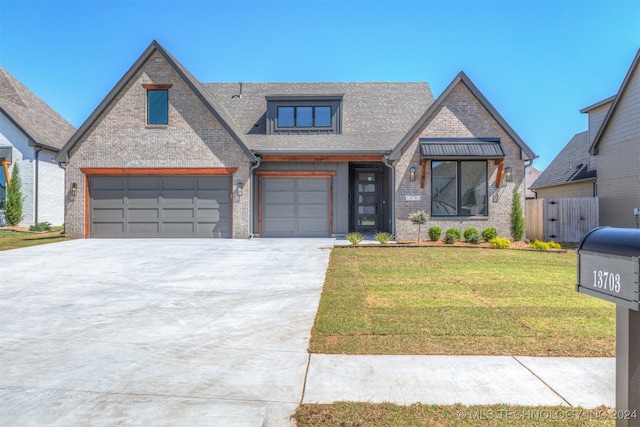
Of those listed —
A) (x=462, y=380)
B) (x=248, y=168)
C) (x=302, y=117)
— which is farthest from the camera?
(x=302, y=117)

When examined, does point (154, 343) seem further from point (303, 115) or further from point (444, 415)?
point (303, 115)

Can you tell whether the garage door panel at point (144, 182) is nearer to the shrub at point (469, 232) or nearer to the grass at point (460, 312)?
the grass at point (460, 312)

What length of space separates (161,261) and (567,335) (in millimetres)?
8945

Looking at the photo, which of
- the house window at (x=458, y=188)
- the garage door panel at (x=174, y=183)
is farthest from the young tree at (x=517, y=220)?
the garage door panel at (x=174, y=183)

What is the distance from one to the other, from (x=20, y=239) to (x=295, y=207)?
10.3 meters

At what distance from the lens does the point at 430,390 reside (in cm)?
319

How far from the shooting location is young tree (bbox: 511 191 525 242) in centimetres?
1504

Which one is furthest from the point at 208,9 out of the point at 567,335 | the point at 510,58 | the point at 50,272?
the point at 567,335

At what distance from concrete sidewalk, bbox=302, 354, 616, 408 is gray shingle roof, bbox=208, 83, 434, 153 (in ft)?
42.6

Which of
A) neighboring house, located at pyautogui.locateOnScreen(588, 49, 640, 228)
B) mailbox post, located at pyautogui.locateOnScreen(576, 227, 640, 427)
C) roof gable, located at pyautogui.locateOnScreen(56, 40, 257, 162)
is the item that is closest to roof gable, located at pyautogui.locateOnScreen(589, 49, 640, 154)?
neighboring house, located at pyautogui.locateOnScreen(588, 49, 640, 228)

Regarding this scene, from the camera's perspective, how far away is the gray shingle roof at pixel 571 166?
2019 cm

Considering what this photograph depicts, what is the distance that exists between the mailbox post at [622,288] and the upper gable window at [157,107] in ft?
53.1

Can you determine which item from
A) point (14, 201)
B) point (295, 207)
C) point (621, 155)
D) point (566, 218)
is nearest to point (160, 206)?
point (295, 207)

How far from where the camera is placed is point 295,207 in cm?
1706
